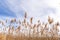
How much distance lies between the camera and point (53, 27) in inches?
191

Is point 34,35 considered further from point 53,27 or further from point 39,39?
point 53,27

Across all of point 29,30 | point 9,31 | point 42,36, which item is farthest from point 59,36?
point 9,31

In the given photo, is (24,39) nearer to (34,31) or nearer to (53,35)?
(34,31)

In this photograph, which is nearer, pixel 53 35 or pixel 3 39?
pixel 3 39

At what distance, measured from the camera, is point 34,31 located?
16.3ft

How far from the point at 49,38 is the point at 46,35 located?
0.48 feet

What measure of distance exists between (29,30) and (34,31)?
0.47 ft

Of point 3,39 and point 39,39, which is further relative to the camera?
point 39,39

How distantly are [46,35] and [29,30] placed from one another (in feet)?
1.55

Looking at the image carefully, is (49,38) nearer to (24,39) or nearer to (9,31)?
(24,39)

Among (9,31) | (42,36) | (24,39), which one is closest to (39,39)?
(42,36)

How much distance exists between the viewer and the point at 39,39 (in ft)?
16.3

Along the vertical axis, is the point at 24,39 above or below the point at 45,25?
below

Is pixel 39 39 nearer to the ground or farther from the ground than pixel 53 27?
nearer to the ground
